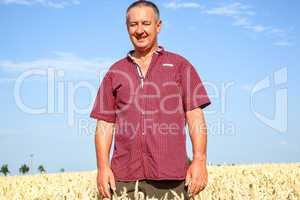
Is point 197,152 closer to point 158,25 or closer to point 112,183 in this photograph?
point 112,183

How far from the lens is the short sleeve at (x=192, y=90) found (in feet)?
15.6

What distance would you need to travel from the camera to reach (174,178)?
182 inches

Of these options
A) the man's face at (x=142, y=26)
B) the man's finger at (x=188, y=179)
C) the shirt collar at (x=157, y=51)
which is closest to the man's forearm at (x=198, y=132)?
the man's finger at (x=188, y=179)

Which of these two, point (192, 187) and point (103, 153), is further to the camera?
point (103, 153)

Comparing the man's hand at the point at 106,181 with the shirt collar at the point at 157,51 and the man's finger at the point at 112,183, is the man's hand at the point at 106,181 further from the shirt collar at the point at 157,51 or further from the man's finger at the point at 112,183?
the shirt collar at the point at 157,51

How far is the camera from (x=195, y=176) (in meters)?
4.55

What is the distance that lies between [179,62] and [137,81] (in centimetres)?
45

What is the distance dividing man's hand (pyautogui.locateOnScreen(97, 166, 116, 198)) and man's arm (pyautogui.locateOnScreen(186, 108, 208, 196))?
2.22ft

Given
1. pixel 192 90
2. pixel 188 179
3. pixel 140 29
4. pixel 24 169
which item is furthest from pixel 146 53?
pixel 24 169

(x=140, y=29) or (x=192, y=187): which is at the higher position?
(x=140, y=29)

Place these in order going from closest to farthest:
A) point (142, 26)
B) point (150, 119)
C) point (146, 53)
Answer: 1. point (150, 119)
2. point (142, 26)
3. point (146, 53)

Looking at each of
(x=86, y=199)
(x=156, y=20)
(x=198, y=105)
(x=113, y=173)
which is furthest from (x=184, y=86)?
(x=86, y=199)

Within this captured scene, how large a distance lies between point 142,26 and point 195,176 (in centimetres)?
141

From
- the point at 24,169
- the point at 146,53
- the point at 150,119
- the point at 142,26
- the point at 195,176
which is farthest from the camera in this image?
the point at 24,169
